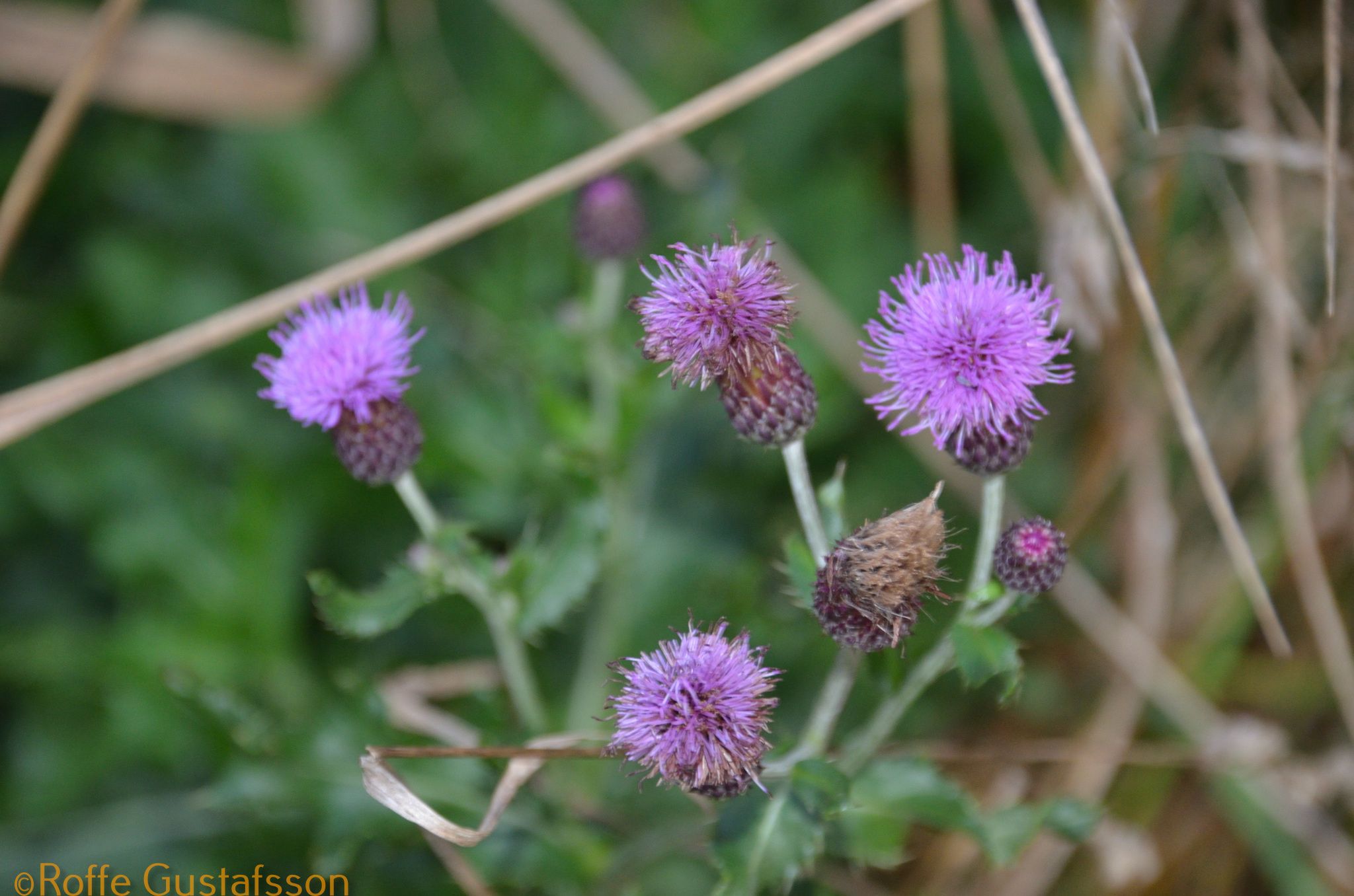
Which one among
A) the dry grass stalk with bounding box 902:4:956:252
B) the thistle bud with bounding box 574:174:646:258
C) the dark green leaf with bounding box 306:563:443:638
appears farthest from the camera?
the dry grass stalk with bounding box 902:4:956:252

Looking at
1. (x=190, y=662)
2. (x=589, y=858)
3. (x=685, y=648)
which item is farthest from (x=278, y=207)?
(x=685, y=648)

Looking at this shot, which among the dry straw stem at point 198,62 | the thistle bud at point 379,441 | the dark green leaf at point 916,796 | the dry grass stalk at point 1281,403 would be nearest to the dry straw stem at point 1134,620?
the dry grass stalk at point 1281,403

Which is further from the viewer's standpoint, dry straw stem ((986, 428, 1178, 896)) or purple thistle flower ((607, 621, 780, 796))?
dry straw stem ((986, 428, 1178, 896))

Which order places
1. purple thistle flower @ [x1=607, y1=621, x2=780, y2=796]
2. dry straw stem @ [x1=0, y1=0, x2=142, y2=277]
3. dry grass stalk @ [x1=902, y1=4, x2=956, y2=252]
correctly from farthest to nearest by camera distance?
dry grass stalk @ [x1=902, y1=4, x2=956, y2=252], dry straw stem @ [x1=0, y1=0, x2=142, y2=277], purple thistle flower @ [x1=607, y1=621, x2=780, y2=796]

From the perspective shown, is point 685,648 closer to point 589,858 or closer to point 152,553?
point 589,858

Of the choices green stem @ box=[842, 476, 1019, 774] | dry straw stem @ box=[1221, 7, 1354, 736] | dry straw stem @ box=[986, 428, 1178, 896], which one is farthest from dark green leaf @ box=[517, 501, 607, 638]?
dry straw stem @ box=[1221, 7, 1354, 736]

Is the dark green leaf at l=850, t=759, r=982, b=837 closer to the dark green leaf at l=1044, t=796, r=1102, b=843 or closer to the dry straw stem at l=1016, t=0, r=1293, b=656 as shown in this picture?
the dark green leaf at l=1044, t=796, r=1102, b=843

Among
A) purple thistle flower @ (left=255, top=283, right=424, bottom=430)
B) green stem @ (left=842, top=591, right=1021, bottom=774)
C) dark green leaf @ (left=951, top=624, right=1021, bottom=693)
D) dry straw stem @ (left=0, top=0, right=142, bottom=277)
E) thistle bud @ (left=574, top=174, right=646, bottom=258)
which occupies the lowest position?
dark green leaf @ (left=951, top=624, right=1021, bottom=693)

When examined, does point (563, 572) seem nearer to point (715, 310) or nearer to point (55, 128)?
point (715, 310)

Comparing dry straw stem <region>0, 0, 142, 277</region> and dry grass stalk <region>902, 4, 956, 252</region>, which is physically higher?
dry grass stalk <region>902, 4, 956, 252</region>
